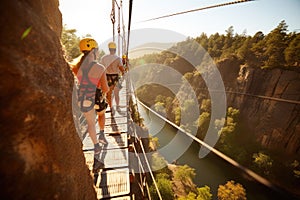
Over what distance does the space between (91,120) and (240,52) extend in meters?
38.0

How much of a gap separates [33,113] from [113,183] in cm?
214

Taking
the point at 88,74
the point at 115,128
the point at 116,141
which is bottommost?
the point at 116,141

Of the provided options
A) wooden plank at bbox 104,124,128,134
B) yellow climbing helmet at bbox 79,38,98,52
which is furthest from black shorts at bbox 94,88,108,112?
wooden plank at bbox 104,124,128,134

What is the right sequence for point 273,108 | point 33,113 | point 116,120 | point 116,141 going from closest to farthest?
point 33,113
point 116,141
point 116,120
point 273,108

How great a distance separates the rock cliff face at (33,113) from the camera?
0.75 metres

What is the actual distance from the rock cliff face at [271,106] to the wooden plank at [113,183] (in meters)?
20.6

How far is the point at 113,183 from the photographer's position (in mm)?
2592

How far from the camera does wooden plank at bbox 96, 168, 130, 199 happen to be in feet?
7.96

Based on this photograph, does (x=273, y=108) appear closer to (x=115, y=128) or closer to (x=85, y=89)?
(x=115, y=128)

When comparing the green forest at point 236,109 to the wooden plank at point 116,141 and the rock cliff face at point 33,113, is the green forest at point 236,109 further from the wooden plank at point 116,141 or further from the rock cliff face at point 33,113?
the rock cliff face at point 33,113

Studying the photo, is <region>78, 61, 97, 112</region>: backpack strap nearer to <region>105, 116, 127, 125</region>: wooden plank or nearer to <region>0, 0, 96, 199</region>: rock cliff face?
<region>0, 0, 96, 199</region>: rock cliff face

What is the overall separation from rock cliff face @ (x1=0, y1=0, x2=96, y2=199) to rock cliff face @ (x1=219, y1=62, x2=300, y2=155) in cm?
2195

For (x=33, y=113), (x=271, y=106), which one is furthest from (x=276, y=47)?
(x=33, y=113)

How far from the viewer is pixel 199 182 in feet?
74.0
